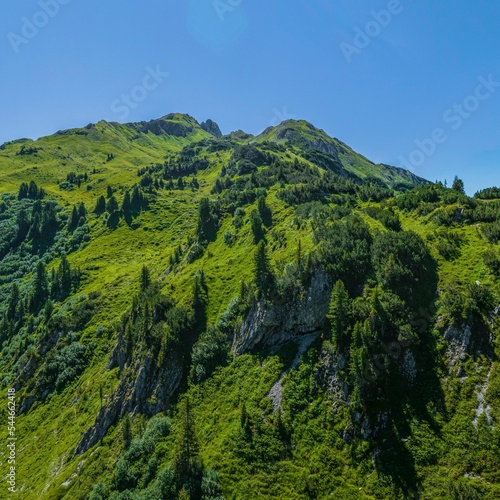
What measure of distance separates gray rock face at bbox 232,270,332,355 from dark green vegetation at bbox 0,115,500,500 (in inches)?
8.5

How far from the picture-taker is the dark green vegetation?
35219 millimetres

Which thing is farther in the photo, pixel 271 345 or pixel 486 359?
pixel 271 345

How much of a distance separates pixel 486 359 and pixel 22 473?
71664 millimetres

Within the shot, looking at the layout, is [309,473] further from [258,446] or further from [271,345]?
[271,345]

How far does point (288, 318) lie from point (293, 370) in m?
8.48

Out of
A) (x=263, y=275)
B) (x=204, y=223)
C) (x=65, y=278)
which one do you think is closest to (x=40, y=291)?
(x=65, y=278)

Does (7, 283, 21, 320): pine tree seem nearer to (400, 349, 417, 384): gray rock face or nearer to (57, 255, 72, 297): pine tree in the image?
(57, 255, 72, 297): pine tree

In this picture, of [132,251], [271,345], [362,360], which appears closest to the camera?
Answer: [362,360]

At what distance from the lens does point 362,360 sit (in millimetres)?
38219

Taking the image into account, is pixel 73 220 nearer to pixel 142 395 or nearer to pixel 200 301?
pixel 200 301

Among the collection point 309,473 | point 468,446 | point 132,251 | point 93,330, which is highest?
point 132,251

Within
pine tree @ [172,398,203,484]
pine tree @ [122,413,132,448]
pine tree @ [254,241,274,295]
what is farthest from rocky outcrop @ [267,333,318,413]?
pine tree @ [122,413,132,448]

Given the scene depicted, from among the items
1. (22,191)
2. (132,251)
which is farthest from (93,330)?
(22,191)

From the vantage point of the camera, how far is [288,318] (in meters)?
51.3
